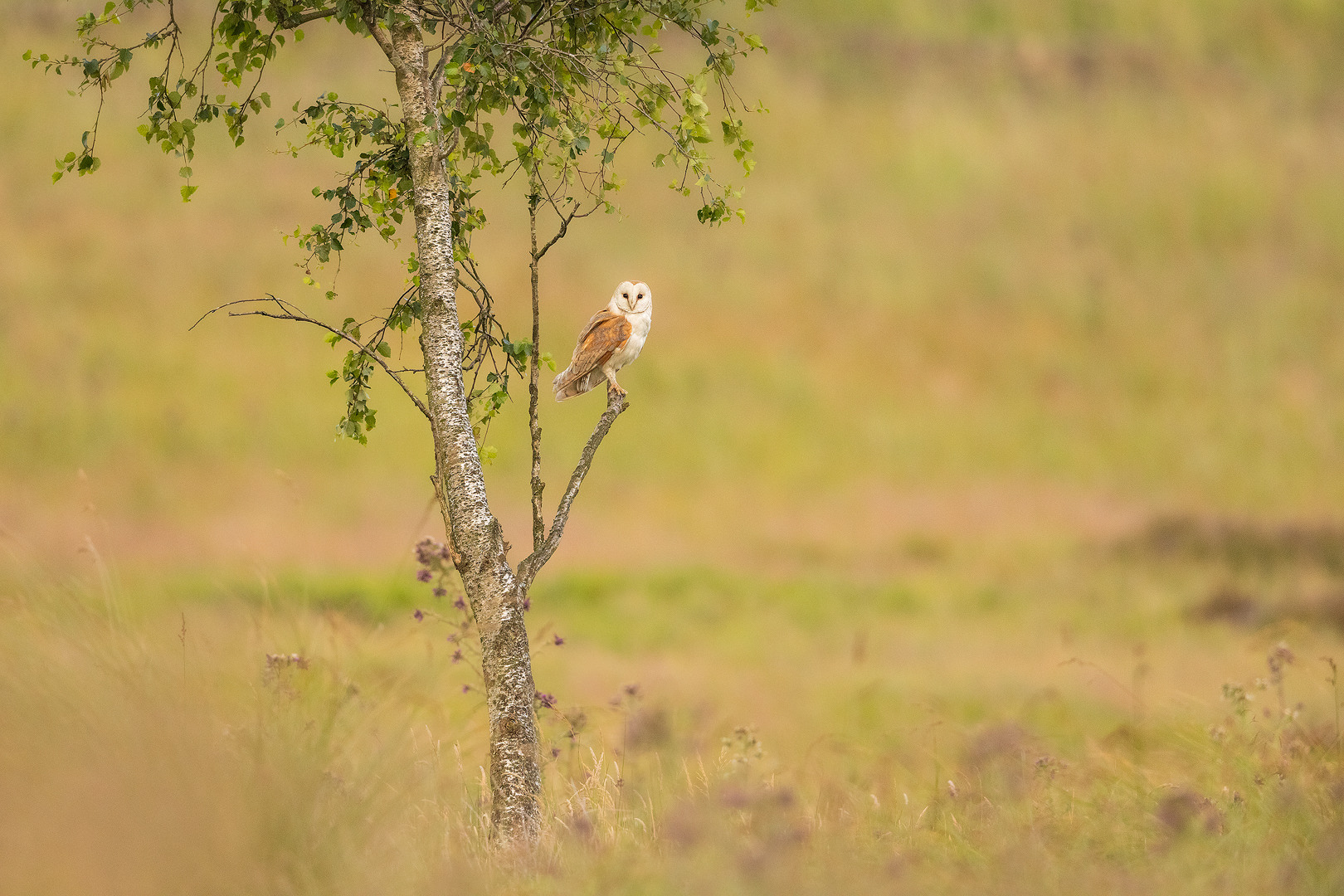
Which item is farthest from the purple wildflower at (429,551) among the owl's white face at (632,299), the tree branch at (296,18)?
the tree branch at (296,18)

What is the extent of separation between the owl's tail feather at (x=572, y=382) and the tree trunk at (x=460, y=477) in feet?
2.93

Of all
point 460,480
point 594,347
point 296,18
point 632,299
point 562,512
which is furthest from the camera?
point 632,299

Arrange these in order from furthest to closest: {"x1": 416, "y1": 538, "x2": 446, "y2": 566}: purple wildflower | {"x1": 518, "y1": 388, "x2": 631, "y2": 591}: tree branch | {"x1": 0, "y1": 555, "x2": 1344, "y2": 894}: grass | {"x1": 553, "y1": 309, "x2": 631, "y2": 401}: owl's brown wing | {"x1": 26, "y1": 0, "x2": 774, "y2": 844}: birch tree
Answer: {"x1": 553, "y1": 309, "x2": 631, "y2": 401}: owl's brown wing
{"x1": 416, "y1": 538, "x2": 446, "y2": 566}: purple wildflower
{"x1": 518, "y1": 388, "x2": 631, "y2": 591}: tree branch
{"x1": 26, "y1": 0, "x2": 774, "y2": 844}: birch tree
{"x1": 0, "y1": 555, "x2": 1344, "y2": 894}: grass

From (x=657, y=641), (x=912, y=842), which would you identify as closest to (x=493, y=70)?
(x=912, y=842)

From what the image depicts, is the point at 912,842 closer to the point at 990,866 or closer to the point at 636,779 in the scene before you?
the point at 990,866

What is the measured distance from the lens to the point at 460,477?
486 centimetres

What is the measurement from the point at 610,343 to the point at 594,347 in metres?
0.09

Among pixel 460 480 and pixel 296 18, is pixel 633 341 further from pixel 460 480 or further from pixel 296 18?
pixel 296 18

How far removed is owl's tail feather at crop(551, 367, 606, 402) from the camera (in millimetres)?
5789

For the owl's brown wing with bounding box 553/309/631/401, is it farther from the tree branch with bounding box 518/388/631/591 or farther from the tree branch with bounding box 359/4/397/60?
the tree branch with bounding box 359/4/397/60

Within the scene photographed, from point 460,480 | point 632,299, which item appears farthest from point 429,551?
point 632,299

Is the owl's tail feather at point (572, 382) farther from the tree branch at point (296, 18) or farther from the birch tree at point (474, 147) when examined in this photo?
the tree branch at point (296, 18)

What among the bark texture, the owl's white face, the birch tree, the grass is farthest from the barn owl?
the grass

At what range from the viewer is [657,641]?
15.3 meters
